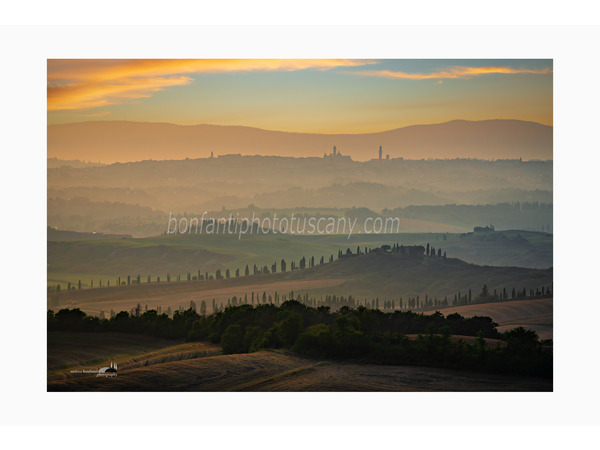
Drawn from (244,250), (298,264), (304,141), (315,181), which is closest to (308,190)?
(315,181)

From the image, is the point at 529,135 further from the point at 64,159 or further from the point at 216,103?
the point at 64,159

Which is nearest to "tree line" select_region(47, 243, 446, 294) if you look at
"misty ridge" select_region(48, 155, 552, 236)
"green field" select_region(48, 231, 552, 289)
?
"green field" select_region(48, 231, 552, 289)

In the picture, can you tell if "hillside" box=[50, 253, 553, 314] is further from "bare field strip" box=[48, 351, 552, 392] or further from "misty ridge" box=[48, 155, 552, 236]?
"bare field strip" box=[48, 351, 552, 392]

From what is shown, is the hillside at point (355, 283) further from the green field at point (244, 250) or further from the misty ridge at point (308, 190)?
the misty ridge at point (308, 190)

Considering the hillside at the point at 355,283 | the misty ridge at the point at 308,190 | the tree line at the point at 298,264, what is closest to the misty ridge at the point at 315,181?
the misty ridge at the point at 308,190

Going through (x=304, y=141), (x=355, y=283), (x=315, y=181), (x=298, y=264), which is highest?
(x=304, y=141)

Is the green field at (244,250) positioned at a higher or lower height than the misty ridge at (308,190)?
lower

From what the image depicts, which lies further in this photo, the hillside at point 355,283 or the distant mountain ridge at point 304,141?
the distant mountain ridge at point 304,141

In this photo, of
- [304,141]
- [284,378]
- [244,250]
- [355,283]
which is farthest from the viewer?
[244,250]

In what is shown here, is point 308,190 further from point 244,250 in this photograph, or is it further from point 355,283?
point 355,283
